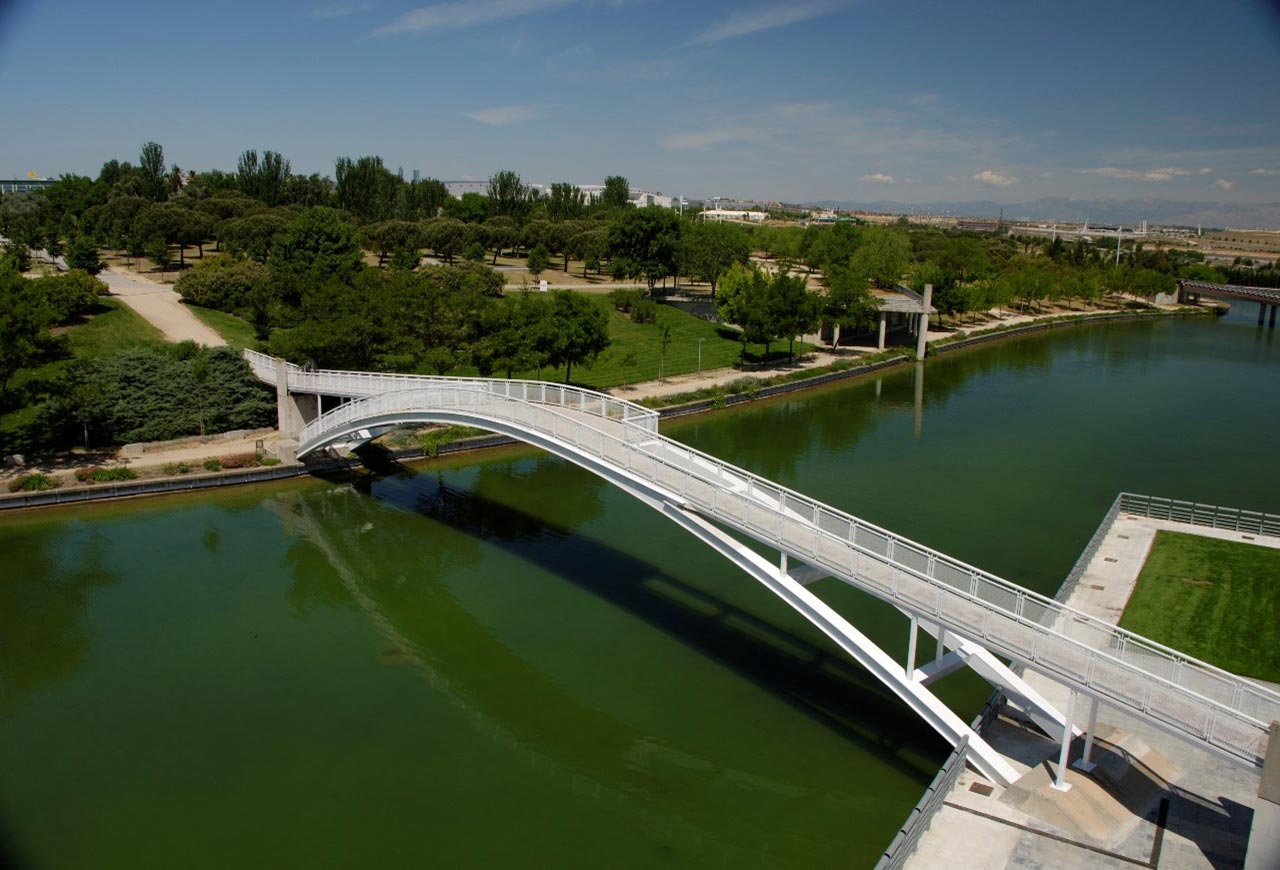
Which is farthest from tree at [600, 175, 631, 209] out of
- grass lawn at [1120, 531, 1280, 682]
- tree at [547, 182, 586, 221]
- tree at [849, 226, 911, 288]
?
grass lawn at [1120, 531, 1280, 682]

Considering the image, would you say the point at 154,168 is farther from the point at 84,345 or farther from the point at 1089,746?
the point at 1089,746

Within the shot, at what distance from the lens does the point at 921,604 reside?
12.8 meters

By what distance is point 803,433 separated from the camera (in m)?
36.1

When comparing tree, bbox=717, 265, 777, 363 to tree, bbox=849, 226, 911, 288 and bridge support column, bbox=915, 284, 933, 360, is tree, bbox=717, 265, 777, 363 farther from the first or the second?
bridge support column, bbox=915, 284, 933, 360

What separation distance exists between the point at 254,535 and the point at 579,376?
19779 millimetres

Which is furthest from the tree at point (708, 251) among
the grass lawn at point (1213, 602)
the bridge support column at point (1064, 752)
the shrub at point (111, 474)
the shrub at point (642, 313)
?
the bridge support column at point (1064, 752)

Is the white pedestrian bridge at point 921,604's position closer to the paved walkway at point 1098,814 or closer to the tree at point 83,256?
the paved walkway at point 1098,814

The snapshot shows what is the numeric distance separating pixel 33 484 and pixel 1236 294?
9016cm

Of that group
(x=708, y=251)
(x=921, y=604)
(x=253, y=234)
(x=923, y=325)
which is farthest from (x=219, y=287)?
(x=921, y=604)

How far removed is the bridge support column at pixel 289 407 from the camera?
29.6 meters

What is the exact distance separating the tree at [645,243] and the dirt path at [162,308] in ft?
92.8

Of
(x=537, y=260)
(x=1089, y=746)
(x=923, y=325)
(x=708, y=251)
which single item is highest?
(x=708, y=251)

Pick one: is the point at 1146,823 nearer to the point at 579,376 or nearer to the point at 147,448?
the point at 147,448

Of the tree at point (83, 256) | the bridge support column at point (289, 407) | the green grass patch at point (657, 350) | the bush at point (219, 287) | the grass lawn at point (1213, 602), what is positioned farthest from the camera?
the tree at point (83, 256)
